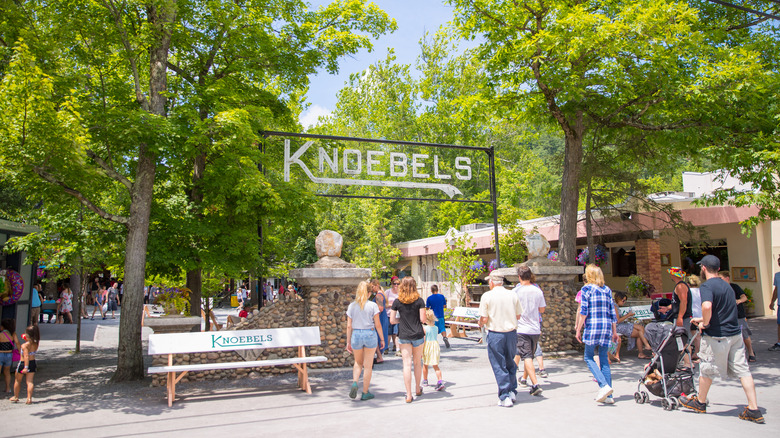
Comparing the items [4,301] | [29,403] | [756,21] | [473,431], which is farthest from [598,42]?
[4,301]

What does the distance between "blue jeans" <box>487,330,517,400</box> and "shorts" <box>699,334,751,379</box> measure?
2.16 meters

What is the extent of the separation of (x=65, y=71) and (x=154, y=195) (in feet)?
9.57

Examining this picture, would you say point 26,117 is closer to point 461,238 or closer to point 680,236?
point 461,238

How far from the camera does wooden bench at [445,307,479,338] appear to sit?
13.9m

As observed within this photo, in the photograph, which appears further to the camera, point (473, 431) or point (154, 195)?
point (154, 195)

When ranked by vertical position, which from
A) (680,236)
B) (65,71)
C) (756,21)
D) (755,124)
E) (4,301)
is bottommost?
(4,301)

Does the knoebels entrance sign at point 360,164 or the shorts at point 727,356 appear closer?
the shorts at point 727,356

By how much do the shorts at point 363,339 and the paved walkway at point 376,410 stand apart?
74cm

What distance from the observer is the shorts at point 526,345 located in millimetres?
7445

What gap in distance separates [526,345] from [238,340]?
168 inches

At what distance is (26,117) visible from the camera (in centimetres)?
719

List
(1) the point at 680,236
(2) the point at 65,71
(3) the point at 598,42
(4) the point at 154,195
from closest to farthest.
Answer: (2) the point at 65,71 → (3) the point at 598,42 → (4) the point at 154,195 → (1) the point at 680,236

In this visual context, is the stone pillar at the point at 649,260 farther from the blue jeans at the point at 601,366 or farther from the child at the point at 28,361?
the child at the point at 28,361

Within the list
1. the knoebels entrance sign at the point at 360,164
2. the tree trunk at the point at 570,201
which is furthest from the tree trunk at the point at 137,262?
the tree trunk at the point at 570,201
